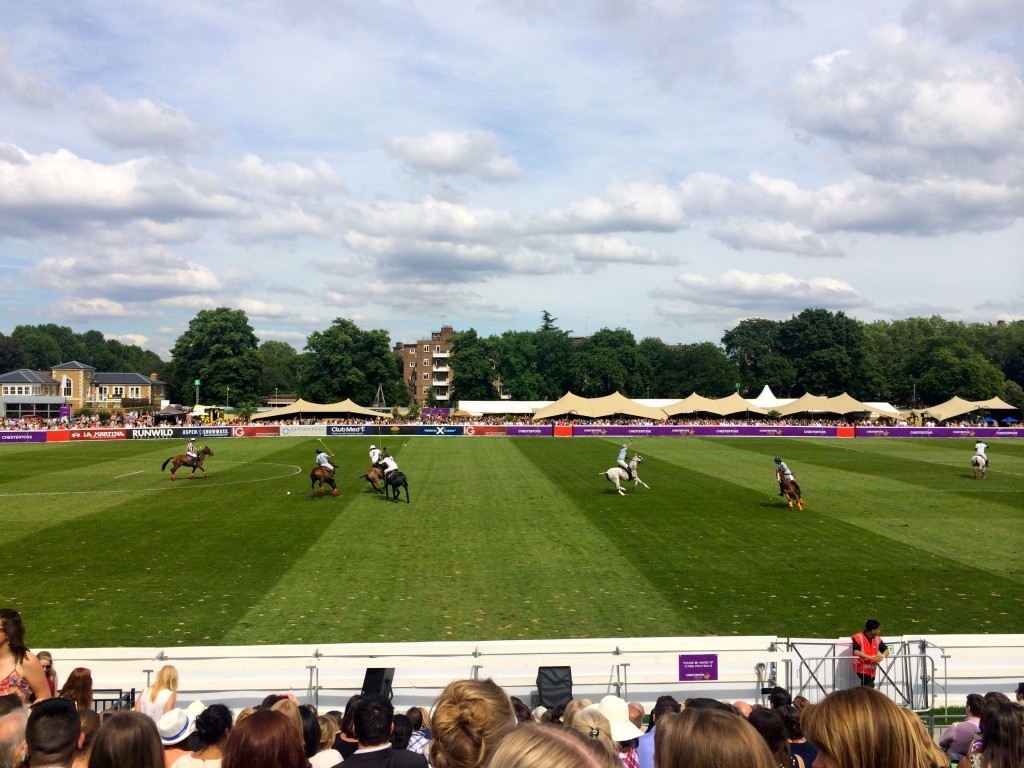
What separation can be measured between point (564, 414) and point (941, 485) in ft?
167

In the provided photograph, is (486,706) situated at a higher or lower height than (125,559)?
higher

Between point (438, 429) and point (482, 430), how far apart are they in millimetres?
3759

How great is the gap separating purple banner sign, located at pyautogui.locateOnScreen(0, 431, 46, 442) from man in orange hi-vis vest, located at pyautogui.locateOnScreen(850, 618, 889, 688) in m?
60.5

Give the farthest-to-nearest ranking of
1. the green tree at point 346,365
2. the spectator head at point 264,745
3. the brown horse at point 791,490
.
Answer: the green tree at point 346,365 → the brown horse at point 791,490 → the spectator head at point 264,745

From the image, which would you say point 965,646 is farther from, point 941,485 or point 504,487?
point 941,485

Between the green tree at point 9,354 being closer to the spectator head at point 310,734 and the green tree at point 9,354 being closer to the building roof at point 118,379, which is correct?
the building roof at point 118,379

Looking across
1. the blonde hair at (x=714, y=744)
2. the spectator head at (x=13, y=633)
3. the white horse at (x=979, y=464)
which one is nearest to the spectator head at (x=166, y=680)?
the spectator head at (x=13, y=633)

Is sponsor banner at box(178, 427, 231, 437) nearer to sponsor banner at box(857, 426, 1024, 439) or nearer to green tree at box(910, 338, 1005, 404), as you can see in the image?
sponsor banner at box(857, 426, 1024, 439)

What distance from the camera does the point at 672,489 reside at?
98.7 ft

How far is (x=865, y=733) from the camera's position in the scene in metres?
3.10

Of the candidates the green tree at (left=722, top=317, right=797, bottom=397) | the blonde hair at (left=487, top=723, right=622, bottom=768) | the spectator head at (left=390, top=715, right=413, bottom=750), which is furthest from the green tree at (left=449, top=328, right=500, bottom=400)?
the blonde hair at (left=487, top=723, right=622, bottom=768)

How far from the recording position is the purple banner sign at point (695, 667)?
31.2 ft

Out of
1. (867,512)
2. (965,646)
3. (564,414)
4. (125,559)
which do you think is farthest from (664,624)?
(564,414)

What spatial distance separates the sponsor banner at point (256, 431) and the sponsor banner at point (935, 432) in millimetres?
48798
